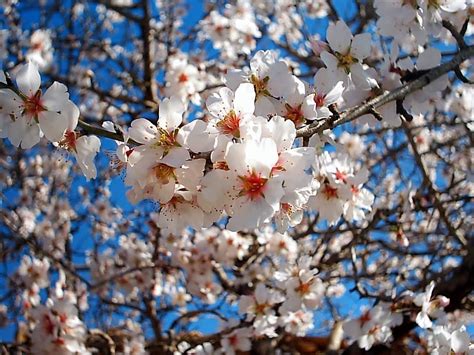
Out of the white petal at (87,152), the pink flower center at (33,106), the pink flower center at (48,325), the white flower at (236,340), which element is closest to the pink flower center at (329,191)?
the white petal at (87,152)

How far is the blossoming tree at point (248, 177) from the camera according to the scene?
1081 mm

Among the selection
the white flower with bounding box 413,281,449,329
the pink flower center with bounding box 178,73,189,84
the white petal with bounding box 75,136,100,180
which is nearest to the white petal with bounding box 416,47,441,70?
the white flower with bounding box 413,281,449,329

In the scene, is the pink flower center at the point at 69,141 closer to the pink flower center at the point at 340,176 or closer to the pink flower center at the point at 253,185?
the pink flower center at the point at 253,185

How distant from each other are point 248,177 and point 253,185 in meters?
0.02

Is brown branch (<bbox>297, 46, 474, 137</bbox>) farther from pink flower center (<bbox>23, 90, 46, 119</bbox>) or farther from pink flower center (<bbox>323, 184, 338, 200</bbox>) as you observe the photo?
pink flower center (<bbox>23, 90, 46, 119</bbox>)

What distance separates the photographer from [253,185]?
Result: 1.01 meters

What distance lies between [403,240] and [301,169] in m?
1.50

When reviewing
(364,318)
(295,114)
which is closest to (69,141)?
(295,114)

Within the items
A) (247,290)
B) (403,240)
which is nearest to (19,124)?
(403,240)

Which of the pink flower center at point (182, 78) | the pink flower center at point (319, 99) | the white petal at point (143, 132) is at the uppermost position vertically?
the pink flower center at point (182, 78)

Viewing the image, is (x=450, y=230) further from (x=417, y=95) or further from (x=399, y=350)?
(x=417, y=95)

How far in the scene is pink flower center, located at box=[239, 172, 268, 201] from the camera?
1001mm

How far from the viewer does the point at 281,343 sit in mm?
3463

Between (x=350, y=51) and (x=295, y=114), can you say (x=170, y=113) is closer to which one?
(x=295, y=114)
